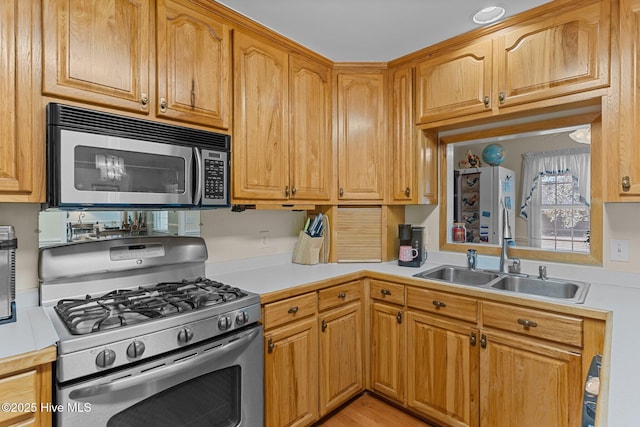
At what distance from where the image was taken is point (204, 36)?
5.95 feet

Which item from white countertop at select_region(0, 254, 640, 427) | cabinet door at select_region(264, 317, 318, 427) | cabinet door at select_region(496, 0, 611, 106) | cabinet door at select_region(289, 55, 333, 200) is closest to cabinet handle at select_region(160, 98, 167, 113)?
cabinet door at select_region(289, 55, 333, 200)

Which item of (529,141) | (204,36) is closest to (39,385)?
(204,36)

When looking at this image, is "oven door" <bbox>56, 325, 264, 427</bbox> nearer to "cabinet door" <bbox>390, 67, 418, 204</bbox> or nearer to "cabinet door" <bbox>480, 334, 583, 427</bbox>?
"cabinet door" <bbox>480, 334, 583, 427</bbox>

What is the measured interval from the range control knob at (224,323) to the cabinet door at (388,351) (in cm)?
111

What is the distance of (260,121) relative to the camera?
2.08m

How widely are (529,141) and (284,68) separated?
67.0 inches

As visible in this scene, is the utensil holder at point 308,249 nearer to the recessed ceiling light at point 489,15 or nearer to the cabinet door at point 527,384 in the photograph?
the cabinet door at point 527,384

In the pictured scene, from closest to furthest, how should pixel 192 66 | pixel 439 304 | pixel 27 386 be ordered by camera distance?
pixel 27 386 < pixel 192 66 < pixel 439 304

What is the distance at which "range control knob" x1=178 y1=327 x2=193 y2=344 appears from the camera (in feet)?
4.46

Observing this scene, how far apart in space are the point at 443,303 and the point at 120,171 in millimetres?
1778

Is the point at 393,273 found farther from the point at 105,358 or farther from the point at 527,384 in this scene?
the point at 105,358

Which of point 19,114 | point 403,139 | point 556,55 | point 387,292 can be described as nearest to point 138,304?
point 19,114

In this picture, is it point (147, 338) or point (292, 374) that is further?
point (292, 374)

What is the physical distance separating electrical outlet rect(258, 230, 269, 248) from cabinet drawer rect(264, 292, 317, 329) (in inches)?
26.2
